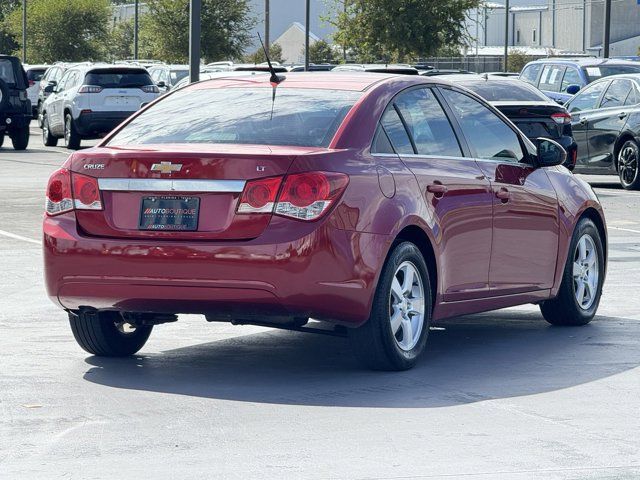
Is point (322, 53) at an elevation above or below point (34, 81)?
above

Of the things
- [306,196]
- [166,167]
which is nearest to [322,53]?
[166,167]

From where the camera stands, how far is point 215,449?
6281 millimetres

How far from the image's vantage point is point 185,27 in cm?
7475

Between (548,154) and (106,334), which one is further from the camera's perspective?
(548,154)

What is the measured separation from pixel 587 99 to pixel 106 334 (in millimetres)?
16108

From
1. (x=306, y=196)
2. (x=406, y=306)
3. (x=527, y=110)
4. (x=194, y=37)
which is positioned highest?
(x=194, y=37)

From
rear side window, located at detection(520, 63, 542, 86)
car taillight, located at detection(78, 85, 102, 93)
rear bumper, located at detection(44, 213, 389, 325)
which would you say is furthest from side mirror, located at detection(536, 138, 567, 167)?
car taillight, located at detection(78, 85, 102, 93)

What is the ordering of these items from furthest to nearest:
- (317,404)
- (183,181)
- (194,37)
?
(194,37) → (183,181) → (317,404)

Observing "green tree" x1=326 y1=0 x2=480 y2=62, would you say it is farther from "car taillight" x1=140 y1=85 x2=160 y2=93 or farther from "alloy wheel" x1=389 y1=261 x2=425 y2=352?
"alloy wheel" x1=389 y1=261 x2=425 y2=352

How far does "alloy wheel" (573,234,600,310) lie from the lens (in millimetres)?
9984

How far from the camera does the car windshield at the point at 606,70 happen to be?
28500mm

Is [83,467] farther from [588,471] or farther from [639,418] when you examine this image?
[639,418]

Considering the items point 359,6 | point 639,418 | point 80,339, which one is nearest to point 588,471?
point 639,418

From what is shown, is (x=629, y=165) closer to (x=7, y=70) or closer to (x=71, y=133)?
(x=71, y=133)
